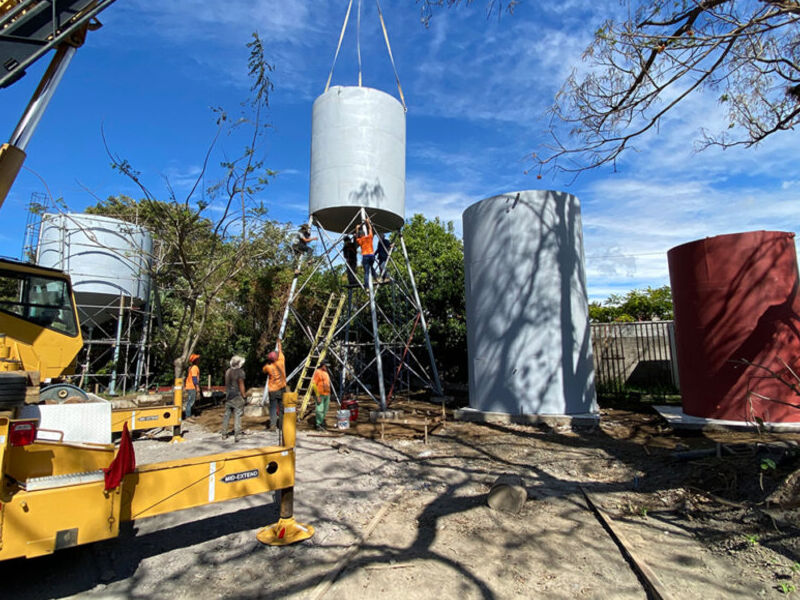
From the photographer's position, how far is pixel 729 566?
3775 mm

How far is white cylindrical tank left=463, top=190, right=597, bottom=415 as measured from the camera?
1039 cm

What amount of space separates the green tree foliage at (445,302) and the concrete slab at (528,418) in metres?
6.67

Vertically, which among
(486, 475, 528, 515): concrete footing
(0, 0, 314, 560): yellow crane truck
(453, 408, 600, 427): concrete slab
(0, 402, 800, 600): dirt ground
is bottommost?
(0, 402, 800, 600): dirt ground

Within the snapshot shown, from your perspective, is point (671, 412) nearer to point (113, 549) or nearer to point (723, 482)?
point (723, 482)

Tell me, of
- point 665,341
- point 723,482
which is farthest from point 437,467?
point 665,341

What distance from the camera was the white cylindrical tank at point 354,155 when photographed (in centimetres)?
1224

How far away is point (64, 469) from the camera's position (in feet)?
12.1

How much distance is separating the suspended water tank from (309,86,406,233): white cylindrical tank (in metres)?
8.08

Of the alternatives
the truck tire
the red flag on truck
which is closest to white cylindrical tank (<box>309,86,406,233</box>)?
the truck tire

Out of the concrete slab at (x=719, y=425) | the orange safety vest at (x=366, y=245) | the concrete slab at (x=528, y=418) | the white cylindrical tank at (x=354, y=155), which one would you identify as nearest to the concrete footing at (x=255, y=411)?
the orange safety vest at (x=366, y=245)

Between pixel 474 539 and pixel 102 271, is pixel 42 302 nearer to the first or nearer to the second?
pixel 474 539

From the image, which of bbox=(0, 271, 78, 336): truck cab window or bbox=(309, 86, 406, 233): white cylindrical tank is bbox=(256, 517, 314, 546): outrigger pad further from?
bbox=(309, 86, 406, 233): white cylindrical tank

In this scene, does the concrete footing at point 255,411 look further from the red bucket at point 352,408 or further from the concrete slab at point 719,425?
the concrete slab at point 719,425

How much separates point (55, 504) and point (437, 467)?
503 cm
